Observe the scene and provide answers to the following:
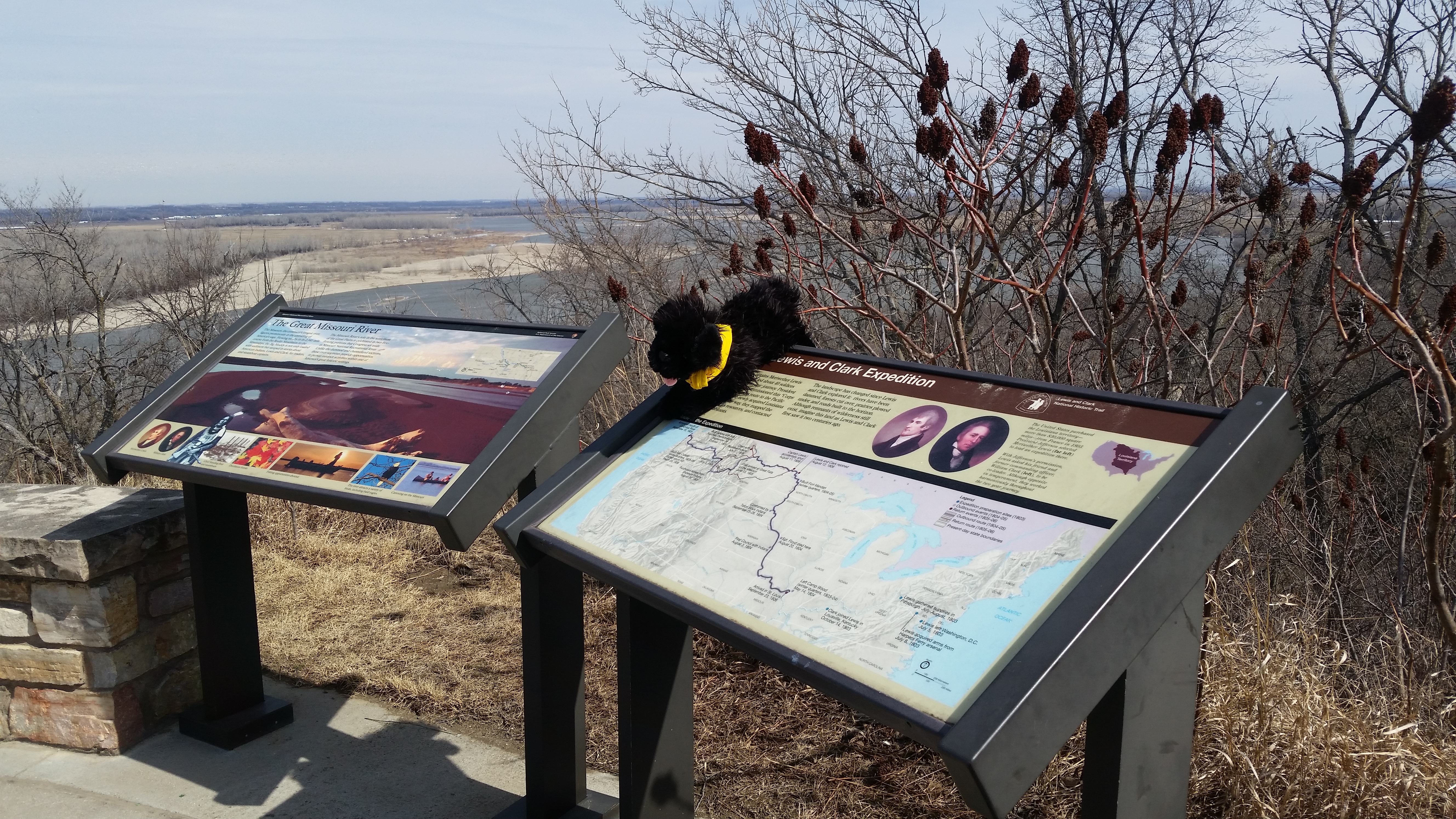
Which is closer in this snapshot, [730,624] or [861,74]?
[730,624]

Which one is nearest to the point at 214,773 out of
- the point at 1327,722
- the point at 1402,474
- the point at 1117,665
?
the point at 1117,665

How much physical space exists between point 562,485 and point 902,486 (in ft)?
2.67

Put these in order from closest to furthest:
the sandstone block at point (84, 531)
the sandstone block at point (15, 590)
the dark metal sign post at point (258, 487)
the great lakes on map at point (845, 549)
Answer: the great lakes on map at point (845, 549) < the dark metal sign post at point (258, 487) < the sandstone block at point (84, 531) < the sandstone block at point (15, 590)

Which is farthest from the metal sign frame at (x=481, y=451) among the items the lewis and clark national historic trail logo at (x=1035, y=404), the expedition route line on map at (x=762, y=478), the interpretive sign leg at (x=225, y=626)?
the lewis and clark national historic trail logo at (x=1035, y=404)

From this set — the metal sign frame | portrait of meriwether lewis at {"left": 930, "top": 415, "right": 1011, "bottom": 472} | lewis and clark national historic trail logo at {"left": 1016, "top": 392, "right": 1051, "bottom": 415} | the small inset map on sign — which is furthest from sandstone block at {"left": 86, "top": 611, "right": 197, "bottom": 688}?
lewis and clark national historic trail logo at {"left": 1016, "top": 392, "right": 1051, "bottom": 415}

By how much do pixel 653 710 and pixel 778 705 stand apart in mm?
1460

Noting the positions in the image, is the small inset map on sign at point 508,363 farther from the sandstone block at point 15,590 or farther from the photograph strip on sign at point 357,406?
the sandstone block at point 15,590

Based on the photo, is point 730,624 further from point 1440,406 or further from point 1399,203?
point 1399,203

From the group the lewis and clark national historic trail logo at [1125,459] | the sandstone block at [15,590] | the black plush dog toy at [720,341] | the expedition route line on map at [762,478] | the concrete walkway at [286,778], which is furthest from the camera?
the sandstone block at [15,590]

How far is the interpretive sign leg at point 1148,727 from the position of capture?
63.2 inches

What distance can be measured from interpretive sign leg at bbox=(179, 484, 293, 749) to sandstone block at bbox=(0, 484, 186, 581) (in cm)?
12

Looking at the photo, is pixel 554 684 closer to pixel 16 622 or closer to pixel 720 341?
pixel 720 341

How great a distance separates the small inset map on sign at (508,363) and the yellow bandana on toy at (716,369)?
57 centimetres

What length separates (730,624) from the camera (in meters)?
1.78
